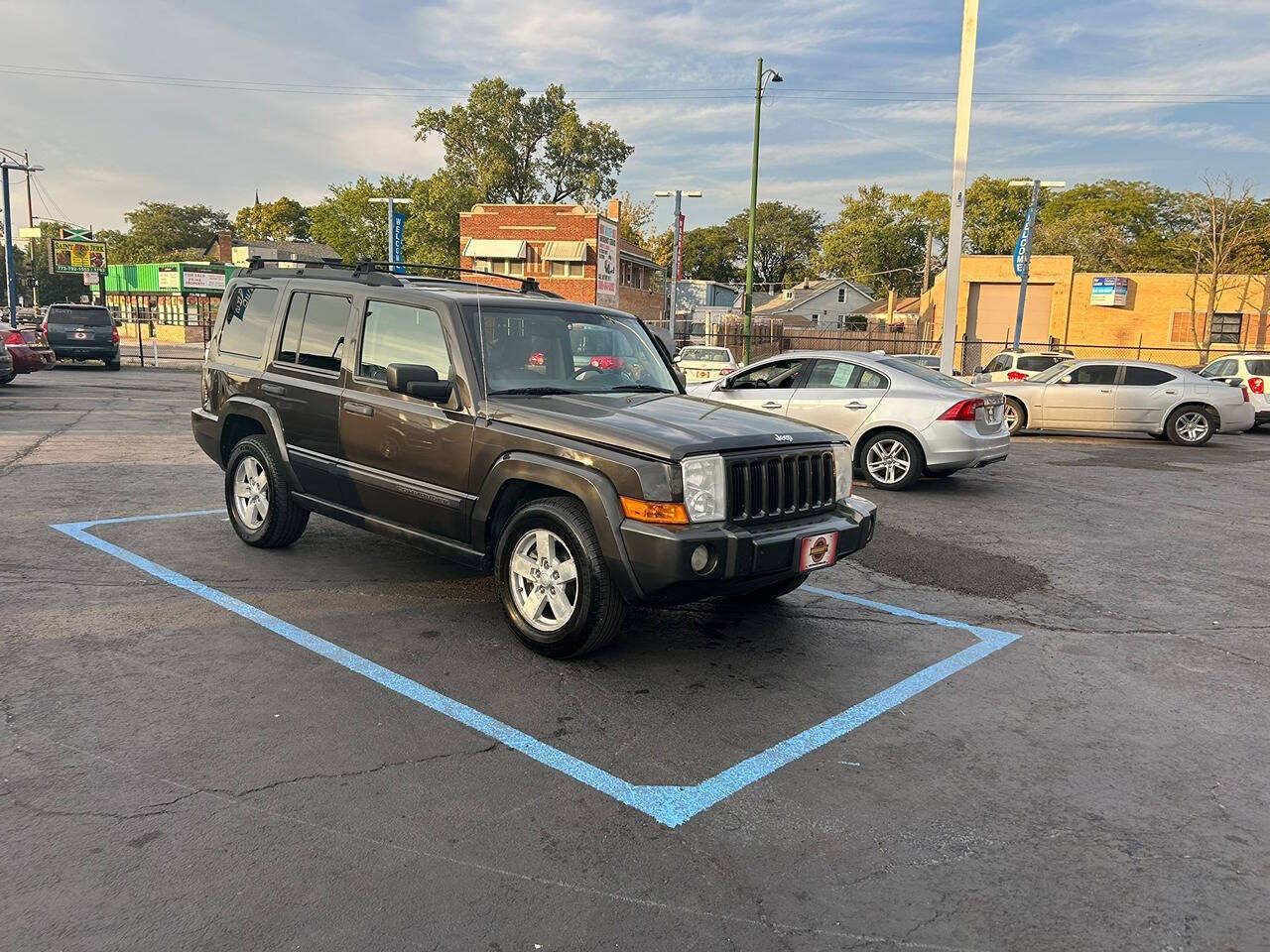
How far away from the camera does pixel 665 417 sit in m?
4.82

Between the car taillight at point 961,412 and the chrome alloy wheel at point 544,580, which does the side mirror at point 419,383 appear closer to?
the chrome alloy wheel at point 544,580

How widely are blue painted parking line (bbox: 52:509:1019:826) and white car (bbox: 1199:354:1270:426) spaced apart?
51.8 feet

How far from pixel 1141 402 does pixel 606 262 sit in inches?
1253

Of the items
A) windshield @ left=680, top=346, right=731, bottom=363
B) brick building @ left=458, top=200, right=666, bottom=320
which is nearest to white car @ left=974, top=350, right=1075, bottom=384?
windshield @ left=680, top=346, right=731, bottom=363

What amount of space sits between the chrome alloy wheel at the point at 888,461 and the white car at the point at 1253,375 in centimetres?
1119

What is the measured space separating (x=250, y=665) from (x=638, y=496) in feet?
7.03

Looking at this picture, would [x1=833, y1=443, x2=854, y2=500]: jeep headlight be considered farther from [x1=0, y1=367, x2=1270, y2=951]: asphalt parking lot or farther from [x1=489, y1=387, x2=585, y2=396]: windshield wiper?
[x1=489, y1=387, x2=585, y2=396]: windshield wiper

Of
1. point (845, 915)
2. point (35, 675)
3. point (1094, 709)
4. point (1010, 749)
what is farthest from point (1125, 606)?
point (35, 675)

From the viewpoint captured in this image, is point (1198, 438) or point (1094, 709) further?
point (1198, 438)

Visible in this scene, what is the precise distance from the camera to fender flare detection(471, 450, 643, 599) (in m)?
4.33

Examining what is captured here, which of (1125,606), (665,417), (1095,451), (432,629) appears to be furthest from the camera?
(1095,451)

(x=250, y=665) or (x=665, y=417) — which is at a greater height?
(x=665, y=417)

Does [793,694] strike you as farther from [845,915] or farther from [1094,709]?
[845,915]

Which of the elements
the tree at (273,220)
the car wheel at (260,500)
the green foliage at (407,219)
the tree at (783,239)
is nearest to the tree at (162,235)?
the tree at (273,220)
